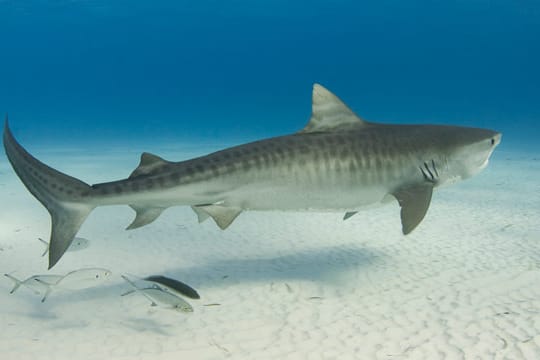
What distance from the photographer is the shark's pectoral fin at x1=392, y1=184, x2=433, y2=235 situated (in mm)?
4672

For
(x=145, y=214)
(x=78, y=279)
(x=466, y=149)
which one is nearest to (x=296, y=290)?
(x=145, y=214)

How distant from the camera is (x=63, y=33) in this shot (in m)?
142

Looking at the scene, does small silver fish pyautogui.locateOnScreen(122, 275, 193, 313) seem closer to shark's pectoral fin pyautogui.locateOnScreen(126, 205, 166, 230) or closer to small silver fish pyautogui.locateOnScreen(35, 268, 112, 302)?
shark's pectoral fin pyautogui.locateOnScreen(126, 205, 166, 230)

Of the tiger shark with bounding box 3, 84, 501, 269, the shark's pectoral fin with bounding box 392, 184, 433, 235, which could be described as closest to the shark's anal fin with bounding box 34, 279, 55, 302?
the tiger shark with bounding box 3, 84, 501, 269

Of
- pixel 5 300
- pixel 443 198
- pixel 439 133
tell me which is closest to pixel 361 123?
pixel 439 133

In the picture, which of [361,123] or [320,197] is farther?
[361,123]

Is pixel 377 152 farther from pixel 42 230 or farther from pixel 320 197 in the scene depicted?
pixel 42 230

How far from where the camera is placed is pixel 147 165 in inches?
173

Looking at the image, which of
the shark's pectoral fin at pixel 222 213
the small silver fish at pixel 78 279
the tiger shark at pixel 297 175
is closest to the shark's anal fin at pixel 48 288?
the small silver fish at pixel 78 279

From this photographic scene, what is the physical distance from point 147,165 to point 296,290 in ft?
7.76

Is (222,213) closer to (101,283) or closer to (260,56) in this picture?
Result: (101,283)

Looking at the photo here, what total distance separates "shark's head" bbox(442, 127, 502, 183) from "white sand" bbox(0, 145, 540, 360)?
1.41 metres

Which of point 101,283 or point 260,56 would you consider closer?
point 101,283

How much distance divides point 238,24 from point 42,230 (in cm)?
13214
